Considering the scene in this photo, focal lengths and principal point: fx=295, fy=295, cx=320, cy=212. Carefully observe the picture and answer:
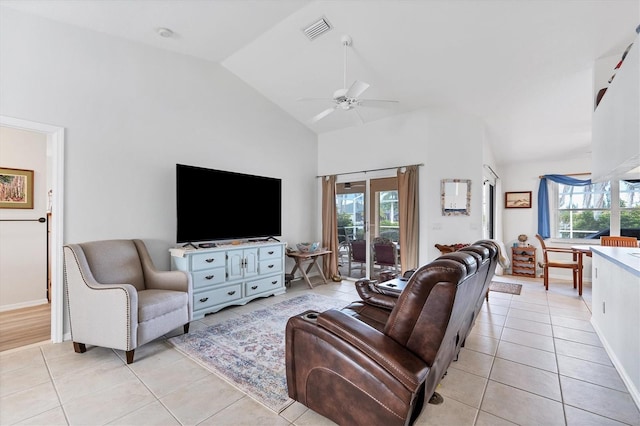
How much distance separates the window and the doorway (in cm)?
393

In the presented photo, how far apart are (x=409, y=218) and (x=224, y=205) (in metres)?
2.88

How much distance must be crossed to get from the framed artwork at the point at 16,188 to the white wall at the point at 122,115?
1.63 meters

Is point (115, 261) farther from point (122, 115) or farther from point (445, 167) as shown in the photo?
point (445, 167)

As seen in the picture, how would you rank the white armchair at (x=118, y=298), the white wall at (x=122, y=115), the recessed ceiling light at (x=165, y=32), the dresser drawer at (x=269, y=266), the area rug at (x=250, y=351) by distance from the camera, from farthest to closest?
1. the dresser drawer at (x=269, y=266)
2. the recessed ceiling light at (x=165, y=32)
3. the white wall at (x=122, y=115)
4. the white armchair at (x=118, y=298)
5. the area rug at (x=250, y=351)

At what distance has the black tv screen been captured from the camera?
3654mm

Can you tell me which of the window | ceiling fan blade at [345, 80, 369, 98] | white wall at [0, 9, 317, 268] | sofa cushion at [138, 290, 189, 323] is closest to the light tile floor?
sofa cushion at [138, 290, 189, 323]

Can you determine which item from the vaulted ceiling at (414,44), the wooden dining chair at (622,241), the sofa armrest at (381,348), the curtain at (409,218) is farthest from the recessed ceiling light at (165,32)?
the wooden dining chair at (622,241)

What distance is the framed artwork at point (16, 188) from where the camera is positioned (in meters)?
3.75

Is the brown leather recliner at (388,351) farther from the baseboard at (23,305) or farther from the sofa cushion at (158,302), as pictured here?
the baseboard at (23,305)

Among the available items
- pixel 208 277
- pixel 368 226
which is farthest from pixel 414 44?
pixel 208 277

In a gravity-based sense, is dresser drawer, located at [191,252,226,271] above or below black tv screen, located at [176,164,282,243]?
below

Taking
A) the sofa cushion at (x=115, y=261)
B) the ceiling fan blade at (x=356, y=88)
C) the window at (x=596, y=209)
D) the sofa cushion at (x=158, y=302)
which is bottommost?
the sofa cushion at (x=158, y=302)

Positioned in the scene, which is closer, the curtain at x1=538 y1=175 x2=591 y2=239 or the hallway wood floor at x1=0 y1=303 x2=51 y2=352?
the hallway wood floor at x1=0 y1=303 x2=51 y2=352

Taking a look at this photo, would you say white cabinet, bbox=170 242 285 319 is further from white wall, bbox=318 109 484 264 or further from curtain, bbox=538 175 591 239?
curtain, bbox=538 175 591 239
